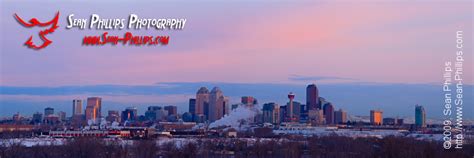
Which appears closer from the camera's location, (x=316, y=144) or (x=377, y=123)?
(x=316, y=144)

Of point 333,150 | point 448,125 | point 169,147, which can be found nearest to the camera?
point 448,125

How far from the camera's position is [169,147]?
4097cm

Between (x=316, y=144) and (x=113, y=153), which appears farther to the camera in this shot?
(x=316, y=144)

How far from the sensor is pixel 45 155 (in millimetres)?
37750

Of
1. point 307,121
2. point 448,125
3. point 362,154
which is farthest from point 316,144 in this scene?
point 307,121

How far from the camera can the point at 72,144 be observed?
39.9 m

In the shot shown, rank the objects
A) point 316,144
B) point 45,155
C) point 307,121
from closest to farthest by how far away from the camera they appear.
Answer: point 45,155, point 316,144, point 307,121

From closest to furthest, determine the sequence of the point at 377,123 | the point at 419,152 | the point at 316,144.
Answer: the point at 419,152 < the point at 316,144 < the point at 377,123

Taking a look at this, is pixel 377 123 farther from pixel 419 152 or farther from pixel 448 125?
pixel 448 125

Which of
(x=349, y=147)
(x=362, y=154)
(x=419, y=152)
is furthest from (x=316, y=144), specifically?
(x=419, y=152)


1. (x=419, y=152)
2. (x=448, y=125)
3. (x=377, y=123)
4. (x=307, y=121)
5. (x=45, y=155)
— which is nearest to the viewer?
(x=448, y=125)

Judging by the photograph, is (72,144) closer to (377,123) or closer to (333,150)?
(333,150)

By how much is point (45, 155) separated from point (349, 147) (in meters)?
15.5

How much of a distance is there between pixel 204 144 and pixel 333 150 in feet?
22.5
